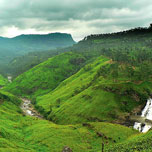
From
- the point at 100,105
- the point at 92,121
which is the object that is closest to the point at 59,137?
the point at 92,121

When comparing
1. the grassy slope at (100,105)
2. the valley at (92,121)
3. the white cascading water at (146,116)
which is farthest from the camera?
the grassy slope at (100,105)

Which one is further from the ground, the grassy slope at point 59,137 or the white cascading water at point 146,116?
the grassy slope at point 59,137

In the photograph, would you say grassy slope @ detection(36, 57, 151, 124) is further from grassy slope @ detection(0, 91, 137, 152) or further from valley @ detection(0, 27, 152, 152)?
grassy slope @ detection(0, 91, 137, 152)

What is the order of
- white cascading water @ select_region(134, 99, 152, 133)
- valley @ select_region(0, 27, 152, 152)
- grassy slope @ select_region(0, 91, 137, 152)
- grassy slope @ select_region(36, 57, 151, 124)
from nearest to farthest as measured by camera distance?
grassy slope @ select_region(0, 91, 137, 152) < valley @ select_region(0, 27, 152, 152) < white cascading water @ select_region(134, 99, 152, 133) < grassy slope @ select_region(36, 57, 151, 124)

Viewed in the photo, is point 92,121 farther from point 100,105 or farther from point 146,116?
point 146,116

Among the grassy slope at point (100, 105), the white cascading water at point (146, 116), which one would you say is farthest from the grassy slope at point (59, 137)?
the grassy slope at point (100, 105)

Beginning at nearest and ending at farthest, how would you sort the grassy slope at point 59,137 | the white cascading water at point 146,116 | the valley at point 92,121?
the grassy slope at point 59,137 → the valley at point 92,121 → the white cascading water at point 146,116

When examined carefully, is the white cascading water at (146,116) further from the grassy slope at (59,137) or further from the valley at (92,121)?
the grassy slope at (59,137)

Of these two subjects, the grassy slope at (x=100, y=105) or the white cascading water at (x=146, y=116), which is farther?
the grassy slope at (x=100, y=105)

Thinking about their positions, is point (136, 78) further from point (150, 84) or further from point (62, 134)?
point (62, 134)

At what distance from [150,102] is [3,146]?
4802 inches

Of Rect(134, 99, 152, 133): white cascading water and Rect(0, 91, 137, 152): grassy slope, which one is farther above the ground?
Rect(0, 91, 137, 152): grassy slope

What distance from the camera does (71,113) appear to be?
13600cm

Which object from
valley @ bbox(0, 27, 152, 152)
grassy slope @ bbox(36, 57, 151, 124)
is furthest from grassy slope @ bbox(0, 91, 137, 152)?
grassy slope @ bbox(36, 57, 151, 124)
